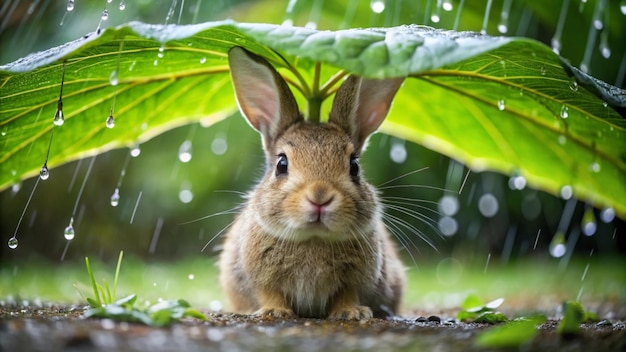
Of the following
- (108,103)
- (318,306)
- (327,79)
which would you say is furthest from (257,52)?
(318,306)

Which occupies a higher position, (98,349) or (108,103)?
(108,103)

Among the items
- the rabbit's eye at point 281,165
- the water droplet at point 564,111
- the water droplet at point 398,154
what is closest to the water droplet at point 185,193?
the water droplet at point 398,154

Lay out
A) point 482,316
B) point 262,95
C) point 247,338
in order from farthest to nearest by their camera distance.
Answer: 1. point 262,95
2. point 482,316
3. point 247,338

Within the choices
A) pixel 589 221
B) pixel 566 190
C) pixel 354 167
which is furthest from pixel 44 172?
pixel 589 221

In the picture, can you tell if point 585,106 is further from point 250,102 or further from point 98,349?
point 98,349

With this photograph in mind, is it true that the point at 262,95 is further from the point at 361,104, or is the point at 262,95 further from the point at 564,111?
the point at 564,111

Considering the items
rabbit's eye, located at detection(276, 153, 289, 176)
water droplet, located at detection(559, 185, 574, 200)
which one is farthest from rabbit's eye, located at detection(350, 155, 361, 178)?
water droplet, located at detection(559, 185, 574, 200)
